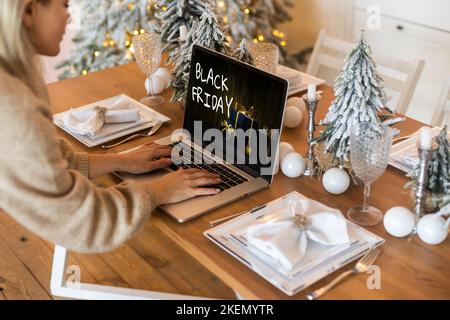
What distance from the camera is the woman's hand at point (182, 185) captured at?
50.7 inches

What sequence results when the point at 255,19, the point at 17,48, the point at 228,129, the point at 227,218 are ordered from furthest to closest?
the point at 255,19
the point at 228,129
the point at 227,218
the point at 17,48

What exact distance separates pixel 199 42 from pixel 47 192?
0.81 metres

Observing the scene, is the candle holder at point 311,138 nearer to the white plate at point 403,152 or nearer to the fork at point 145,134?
the white plate at point 403,152

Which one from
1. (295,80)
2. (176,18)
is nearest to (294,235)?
(295,80)

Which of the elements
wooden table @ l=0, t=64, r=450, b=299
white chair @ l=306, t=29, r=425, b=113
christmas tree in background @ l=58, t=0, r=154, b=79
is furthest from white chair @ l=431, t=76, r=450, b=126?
christmas tree in background @ l=58, t=0, r=154, b=79

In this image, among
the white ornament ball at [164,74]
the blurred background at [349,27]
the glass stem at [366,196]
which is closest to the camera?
the glass stem at [366,196]

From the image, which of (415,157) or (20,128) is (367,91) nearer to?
(415,157)

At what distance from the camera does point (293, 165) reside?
4.65 ft

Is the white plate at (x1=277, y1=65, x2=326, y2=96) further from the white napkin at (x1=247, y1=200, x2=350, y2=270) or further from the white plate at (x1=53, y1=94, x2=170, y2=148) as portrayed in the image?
the white napkin at (x1=247, y1=200, x2=350, y2=270)

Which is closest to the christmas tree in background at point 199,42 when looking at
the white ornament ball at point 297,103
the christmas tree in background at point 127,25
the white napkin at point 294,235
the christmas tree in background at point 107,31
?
the white ornament ball at point 297,103

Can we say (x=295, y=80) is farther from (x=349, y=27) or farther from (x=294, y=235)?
(x=349, y=27)

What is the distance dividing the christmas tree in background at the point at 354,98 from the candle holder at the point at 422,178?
0.18m

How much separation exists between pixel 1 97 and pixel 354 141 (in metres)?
0.74

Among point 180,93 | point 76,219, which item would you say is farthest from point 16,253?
point 76,219
